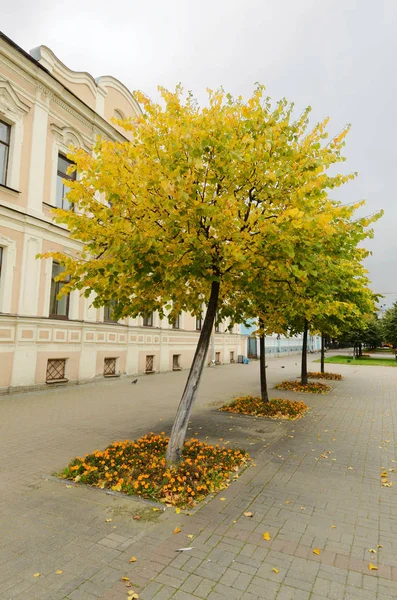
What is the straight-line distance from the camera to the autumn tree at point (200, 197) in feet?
15.1

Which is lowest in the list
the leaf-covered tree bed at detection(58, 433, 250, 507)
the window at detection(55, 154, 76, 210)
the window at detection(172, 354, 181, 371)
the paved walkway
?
the paved walkway

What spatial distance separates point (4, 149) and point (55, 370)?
7.23 m

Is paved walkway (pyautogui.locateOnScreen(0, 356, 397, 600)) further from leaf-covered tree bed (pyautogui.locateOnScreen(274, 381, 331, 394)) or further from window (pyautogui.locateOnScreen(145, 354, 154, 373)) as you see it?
window (pyautogui.locateOnScreen(145, 354, 154, 373))

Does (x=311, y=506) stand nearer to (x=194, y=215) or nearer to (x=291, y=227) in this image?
(x=291, y=227)

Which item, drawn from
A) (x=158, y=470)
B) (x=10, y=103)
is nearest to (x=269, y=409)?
(x=158, y=470)

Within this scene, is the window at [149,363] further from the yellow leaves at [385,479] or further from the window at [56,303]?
the yellow leaves at [385,479]

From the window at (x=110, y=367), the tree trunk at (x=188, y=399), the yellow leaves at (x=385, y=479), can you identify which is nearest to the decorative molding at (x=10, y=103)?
the window at (x=110, y=367)

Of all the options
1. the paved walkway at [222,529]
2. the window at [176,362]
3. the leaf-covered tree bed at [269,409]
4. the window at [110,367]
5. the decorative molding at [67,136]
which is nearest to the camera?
the paved walkway at [222,529]

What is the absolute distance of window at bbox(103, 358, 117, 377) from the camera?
1534 cm

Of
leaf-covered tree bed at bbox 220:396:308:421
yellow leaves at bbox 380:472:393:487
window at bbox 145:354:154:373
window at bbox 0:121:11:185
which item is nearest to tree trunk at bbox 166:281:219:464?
yellow leaves at bbox 380:472:393:487

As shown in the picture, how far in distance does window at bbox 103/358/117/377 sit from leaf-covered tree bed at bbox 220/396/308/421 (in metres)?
6.79

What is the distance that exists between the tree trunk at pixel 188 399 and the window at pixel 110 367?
10.4m

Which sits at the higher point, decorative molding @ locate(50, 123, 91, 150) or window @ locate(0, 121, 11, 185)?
decorative molding @ locate(50, 123, 91, 150)

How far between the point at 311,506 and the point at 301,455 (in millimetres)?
A: 1892
